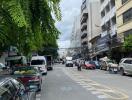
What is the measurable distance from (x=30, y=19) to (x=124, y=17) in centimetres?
5233

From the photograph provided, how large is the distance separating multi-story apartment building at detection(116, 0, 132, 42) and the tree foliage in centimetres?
4497

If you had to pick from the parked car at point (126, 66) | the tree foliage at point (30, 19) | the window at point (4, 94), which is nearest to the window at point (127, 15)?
the parked car at point (126, 66)

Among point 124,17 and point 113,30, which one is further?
point 113,30

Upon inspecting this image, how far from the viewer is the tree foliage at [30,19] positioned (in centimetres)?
1197

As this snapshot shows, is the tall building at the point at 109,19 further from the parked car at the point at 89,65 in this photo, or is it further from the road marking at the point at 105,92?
the road marking at the point at 105,92

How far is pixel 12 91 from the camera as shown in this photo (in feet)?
27.8

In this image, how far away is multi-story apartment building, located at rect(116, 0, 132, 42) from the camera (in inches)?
2398

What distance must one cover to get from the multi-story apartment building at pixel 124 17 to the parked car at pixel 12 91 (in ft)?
169

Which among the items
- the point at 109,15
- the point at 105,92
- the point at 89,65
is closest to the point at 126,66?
the point at 105,92

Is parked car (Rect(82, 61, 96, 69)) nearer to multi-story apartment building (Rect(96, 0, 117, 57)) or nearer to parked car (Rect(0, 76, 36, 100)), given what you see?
multi-story apartment building (Rect(96, 0, 117, 57))

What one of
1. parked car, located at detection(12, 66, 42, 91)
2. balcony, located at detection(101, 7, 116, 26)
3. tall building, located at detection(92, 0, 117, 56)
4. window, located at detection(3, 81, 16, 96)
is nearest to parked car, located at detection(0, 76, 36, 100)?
window, located at detection(3, 81, 16, 96)

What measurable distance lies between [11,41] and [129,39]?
3476 cm


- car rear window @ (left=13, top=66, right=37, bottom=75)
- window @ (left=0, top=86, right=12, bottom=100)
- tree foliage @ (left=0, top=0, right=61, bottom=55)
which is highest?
tree foliage @ (left=0, top=0, right=61, bottom=55)

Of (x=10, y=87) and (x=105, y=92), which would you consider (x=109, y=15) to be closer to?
(x=105, y=92)
